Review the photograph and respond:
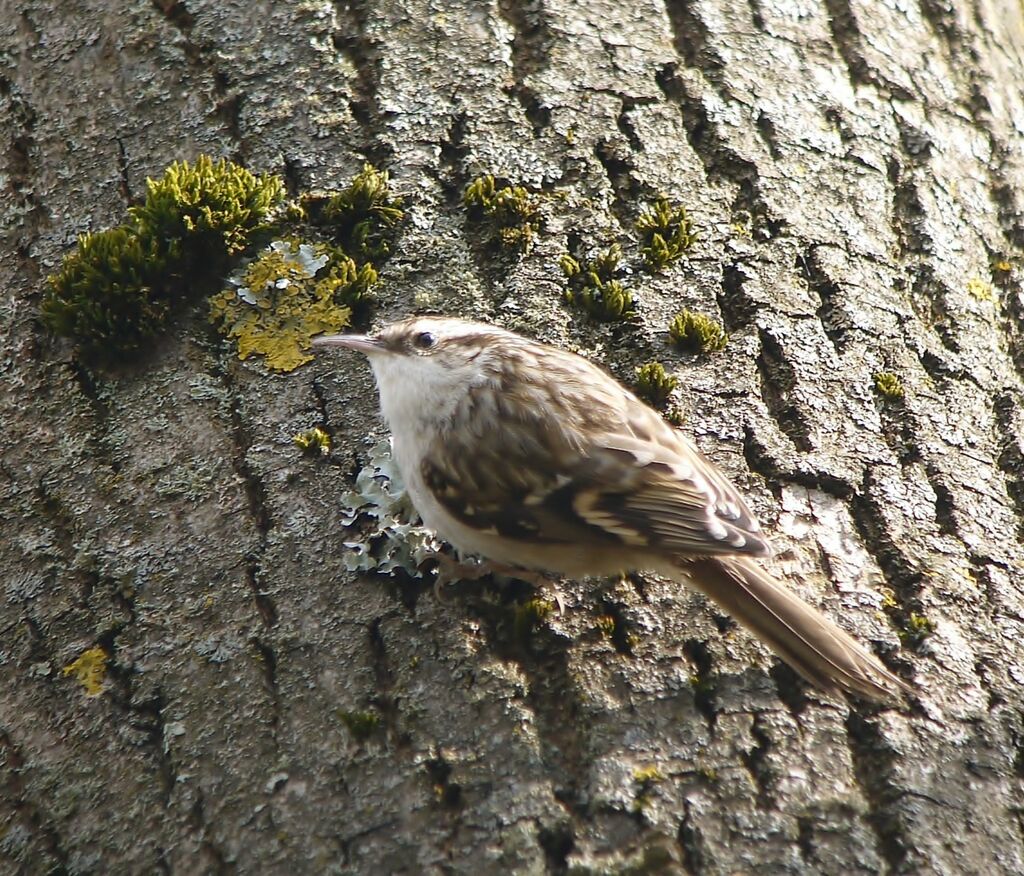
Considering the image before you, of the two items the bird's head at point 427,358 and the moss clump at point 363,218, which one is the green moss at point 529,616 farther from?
the moss clump at point 363,218

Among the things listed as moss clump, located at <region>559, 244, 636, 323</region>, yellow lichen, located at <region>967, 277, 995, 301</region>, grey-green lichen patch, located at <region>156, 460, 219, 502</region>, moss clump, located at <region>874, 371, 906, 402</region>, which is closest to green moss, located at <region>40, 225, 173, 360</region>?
grey-green lichen patch, located at <region>156, 460, 219, 502</region>

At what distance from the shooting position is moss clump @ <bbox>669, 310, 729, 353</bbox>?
2291 mm

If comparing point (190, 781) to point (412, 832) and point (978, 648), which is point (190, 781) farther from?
point (978, 648)

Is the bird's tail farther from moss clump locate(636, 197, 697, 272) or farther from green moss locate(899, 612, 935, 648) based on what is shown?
moss clump locate(636, 197, 697, 272)

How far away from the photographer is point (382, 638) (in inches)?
74.5

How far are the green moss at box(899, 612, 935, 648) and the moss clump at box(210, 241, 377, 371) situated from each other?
1.27 meters

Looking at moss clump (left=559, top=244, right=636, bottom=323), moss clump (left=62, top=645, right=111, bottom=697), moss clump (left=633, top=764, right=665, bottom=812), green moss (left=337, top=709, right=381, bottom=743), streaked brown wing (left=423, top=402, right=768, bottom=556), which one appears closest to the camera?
moss clump (left=633, top=764, right=665, bottom=812)

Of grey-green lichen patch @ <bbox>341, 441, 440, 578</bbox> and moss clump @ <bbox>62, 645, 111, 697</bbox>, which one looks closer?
moss clump @ <bbox>62, 645, 111, 697</bbox>

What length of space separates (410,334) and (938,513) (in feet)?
3.66

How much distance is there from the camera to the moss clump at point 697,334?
2291 millimetres

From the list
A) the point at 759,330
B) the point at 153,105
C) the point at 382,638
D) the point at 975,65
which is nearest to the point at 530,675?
the point at 382,638

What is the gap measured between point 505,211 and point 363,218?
313 millimetres

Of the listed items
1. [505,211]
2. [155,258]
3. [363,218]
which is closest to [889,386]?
[505,211]

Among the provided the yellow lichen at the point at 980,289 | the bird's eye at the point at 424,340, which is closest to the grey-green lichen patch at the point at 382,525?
the bird's eye at the point at 424,340
